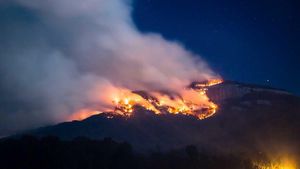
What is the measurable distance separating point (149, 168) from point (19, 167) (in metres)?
42.7

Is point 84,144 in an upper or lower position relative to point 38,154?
upper

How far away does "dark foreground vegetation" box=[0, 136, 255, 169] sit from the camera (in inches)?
4161

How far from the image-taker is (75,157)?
4532 inches

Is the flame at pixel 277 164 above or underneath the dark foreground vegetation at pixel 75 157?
above

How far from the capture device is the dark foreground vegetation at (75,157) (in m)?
106

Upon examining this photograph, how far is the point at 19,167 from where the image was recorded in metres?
103

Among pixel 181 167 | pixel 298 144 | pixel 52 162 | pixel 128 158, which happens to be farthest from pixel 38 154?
pixel 298 144

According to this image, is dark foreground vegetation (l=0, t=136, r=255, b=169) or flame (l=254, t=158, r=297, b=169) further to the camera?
flame (l=254, t=158, r=297, b=169)

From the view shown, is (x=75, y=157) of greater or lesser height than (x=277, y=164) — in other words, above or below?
below

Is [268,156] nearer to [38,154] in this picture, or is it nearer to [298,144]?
[298,144]

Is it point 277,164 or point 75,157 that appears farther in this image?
point 277,164

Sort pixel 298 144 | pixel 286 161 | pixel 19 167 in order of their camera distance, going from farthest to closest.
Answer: pixel 298 144 < pixel 286 161 < pixel 19 167

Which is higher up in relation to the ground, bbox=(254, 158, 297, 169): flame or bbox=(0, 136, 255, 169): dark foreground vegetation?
bbox=(254, 158, 297, 169): flame

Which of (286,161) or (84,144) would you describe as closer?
(84,144)
